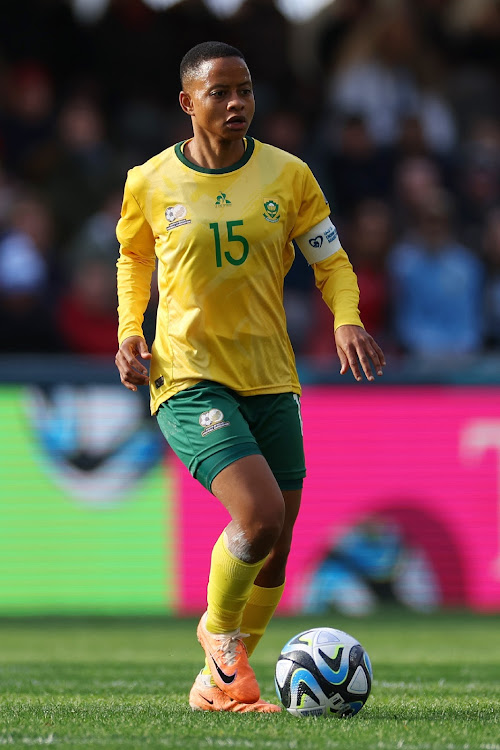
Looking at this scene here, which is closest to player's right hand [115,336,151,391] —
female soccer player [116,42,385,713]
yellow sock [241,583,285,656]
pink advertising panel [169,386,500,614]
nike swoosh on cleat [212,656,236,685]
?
female soccer player [116,42,385,713]

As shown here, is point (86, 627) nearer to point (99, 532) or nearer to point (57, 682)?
point (99, 532)

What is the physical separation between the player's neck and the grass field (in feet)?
6.88

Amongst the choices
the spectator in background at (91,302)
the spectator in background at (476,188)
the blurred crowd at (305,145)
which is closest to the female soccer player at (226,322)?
the blurred crowd at (305,145)

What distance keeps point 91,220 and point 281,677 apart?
8071 millimetres

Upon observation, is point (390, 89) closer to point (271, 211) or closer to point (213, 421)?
point (271, 211)

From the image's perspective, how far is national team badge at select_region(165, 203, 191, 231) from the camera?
5.11 m

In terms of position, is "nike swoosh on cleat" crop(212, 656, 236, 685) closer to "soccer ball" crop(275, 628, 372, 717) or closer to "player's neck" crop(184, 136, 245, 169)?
"soccer ball" crop(275, 628, 372, 717)

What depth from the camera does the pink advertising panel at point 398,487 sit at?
10.9 m

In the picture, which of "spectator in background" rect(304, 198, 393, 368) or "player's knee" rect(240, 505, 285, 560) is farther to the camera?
"spectator in background" rect(304, 198, 393, 368)

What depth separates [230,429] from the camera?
495cm

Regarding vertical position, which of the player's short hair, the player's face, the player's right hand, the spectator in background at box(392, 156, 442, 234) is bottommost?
the player's right hand

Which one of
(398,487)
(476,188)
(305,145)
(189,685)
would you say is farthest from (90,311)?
(189,685)

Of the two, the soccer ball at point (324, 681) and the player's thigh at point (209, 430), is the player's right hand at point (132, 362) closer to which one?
the player's thigh at point (209, 430)

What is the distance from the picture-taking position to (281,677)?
509cm
